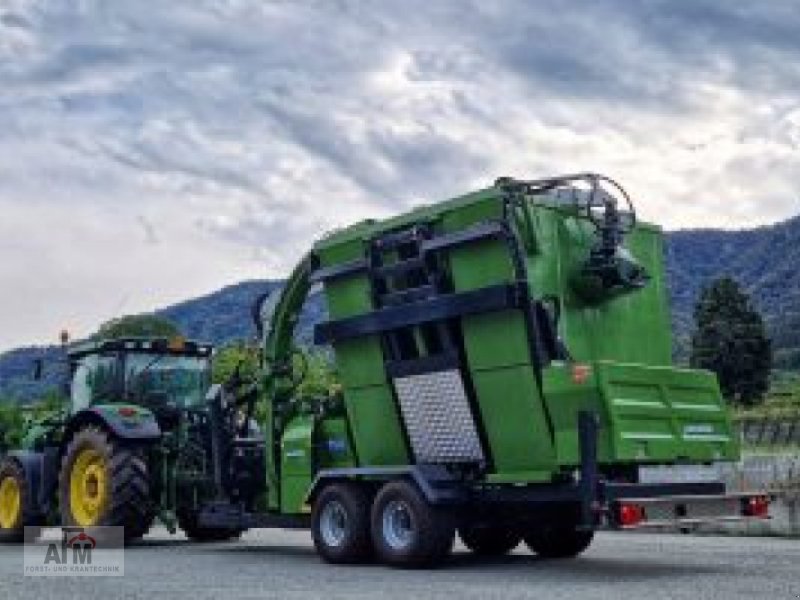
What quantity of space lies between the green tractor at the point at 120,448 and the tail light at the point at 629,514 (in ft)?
20.5

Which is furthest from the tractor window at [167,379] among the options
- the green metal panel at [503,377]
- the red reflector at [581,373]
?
the red reflector at [581,373]

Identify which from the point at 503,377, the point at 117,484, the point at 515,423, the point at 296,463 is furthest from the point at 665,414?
the point at 117,484

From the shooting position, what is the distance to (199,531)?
55.0ft

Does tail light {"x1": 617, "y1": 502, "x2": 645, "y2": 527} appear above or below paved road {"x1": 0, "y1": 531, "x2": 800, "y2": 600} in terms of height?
above

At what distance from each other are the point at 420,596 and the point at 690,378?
148 inches

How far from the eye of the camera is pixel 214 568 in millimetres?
12453

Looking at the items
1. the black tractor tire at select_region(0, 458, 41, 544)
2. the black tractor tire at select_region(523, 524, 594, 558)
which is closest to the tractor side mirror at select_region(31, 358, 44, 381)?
the black tractor tire at select_region(0, 458, 41, 544)

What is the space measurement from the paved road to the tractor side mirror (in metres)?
2.54

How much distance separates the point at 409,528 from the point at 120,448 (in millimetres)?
4720

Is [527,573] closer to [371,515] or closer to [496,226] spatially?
[371,515]

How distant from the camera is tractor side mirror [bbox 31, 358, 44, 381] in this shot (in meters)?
16.6

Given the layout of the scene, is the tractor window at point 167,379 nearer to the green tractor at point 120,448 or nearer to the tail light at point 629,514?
the green tractor at point 120,448

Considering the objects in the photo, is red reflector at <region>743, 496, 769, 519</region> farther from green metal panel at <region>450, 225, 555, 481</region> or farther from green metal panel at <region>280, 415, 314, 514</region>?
green metal panel at <region>280, 415, 314, 514</region>

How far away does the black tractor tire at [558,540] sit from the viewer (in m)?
13.1
